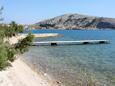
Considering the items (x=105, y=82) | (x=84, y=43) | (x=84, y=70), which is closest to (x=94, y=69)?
(x=84, y=70)

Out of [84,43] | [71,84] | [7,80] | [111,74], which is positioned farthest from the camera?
[84,43]

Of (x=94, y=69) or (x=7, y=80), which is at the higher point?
(x=7, y=80)

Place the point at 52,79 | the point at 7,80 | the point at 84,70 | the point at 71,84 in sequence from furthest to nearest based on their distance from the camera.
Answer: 1. the point at 84,70
2. the point at 52,79
3. the point at 71,84
4. the point at 7,80

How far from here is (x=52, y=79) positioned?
22281 millimetres

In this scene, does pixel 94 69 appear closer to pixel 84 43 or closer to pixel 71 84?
pixel 71 84

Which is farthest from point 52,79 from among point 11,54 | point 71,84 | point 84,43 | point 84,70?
point 84,43

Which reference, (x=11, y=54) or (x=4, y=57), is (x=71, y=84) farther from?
(x=4, y=57)

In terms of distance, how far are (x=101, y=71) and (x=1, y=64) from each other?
39.2ft

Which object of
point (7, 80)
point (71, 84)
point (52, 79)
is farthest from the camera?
point (52, 79)

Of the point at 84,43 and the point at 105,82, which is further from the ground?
the point at 105,82

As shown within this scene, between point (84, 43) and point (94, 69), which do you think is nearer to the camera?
point (94, 69)

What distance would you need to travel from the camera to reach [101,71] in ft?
87.2

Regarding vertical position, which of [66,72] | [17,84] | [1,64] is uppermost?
[1,64]

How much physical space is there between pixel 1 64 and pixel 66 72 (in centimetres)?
957
